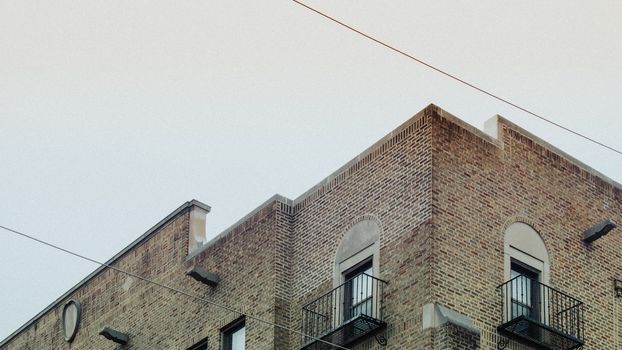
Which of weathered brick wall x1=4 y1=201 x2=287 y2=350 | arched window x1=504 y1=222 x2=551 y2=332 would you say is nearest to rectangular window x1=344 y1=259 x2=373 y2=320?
weathered brick wall x1=4 y1=201 x2=287 y2=350

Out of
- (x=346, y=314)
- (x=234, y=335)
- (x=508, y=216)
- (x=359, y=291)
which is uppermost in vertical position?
(x=508, y=216)

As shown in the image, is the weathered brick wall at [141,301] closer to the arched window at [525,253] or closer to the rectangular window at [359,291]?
the rectangular window at [359,291]

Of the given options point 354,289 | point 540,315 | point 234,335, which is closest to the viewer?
point 540,315

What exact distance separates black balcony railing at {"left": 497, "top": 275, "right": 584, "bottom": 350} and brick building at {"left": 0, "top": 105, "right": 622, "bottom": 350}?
4 centimetres

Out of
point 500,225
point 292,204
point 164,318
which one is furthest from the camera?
point 164,318

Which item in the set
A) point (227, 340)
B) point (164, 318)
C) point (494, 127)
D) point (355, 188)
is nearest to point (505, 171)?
point (494, 127)

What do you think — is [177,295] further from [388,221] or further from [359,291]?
[388,221]

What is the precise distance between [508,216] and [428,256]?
2.88 meters

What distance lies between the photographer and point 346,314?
33188 millimetres

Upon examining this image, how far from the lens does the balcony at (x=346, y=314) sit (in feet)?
105

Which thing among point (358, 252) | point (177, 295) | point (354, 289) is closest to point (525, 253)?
point (358, 252)

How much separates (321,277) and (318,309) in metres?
0.88

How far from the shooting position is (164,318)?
39094 millimetres

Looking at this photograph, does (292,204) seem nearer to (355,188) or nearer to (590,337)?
(355,188)
